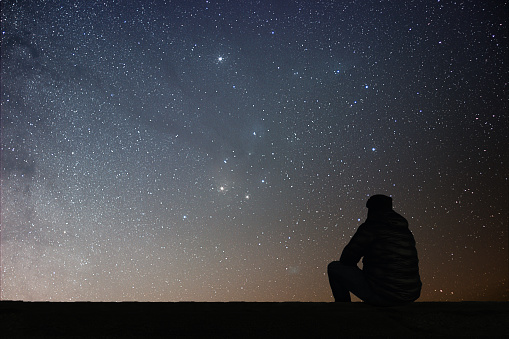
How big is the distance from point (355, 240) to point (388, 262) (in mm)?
343

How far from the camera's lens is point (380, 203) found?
3471 millimetres

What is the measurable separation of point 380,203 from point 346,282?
855 mm

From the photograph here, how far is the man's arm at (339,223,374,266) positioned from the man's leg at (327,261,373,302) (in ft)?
0.33

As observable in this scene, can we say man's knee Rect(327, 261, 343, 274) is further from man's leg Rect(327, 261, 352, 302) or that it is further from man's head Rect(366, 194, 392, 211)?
man's head Rect(366, 194, 392, 211)

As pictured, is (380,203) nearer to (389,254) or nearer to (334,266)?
(389,254)

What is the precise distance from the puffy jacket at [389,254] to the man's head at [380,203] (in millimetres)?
42

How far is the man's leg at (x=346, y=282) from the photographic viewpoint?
11.3ft
